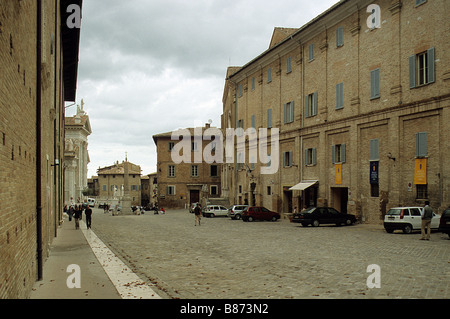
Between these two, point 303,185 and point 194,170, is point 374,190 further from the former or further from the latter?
point 194,170

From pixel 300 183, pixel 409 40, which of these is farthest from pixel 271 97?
pixel 409 40

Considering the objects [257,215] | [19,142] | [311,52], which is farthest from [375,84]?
[19,142]

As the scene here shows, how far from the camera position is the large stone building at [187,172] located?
73.4m

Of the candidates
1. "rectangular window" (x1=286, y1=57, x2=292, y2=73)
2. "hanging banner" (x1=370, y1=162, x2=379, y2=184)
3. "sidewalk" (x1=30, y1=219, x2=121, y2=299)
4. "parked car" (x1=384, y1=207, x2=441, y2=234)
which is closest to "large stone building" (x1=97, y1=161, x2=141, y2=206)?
"rectangular window" (x1=286, y1=57, x2=292, y2=73)

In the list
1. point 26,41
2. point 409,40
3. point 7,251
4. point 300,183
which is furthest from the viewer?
point 300,183

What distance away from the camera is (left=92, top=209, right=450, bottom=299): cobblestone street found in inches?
359

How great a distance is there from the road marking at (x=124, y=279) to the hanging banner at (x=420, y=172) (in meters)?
16.6

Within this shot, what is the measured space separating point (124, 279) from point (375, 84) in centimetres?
2199

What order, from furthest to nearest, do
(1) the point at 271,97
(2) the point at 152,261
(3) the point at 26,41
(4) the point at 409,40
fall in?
(1) the point at 271,97
(4) the point at 409,40
(2) the point at 152,261
(3) the point at 26,41

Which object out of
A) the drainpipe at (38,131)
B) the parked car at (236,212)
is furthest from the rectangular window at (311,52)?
the drainpipe at (38,131)

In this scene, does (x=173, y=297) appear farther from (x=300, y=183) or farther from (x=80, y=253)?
(x=300, y=183)

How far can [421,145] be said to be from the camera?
80.1 feet

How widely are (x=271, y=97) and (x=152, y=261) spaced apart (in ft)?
98.5

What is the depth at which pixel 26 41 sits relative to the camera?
7848mm
